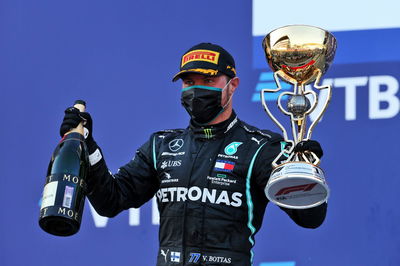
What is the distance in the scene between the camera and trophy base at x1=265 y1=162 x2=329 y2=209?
7.79ft

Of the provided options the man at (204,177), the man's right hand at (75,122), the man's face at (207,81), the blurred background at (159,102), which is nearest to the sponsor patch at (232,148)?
the man at (204,177)

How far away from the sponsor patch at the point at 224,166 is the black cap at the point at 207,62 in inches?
9.8

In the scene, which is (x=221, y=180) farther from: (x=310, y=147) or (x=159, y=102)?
(x=159, y=102)

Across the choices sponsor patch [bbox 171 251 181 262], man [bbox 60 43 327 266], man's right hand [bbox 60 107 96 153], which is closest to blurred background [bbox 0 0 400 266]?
man [bbox 60 43 327 266]

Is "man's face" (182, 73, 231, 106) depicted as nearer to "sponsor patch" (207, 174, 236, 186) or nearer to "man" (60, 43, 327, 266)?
"man" (60, 43, 327, 266)

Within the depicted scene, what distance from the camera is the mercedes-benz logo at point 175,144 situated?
281 cm

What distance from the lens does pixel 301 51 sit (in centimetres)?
271

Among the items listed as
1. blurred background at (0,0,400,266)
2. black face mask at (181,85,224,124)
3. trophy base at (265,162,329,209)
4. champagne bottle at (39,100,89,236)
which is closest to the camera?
trophy base at (265,162,329,209)

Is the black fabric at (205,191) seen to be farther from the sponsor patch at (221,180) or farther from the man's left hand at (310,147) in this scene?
the man's left hand at (310,147)

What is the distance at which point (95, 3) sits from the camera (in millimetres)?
3975

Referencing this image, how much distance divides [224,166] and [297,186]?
1.04 feet

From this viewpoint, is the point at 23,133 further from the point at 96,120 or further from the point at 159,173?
the point at 159,173

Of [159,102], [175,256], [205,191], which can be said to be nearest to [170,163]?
[205,191]

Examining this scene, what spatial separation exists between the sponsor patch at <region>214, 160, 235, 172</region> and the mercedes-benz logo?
15cm
